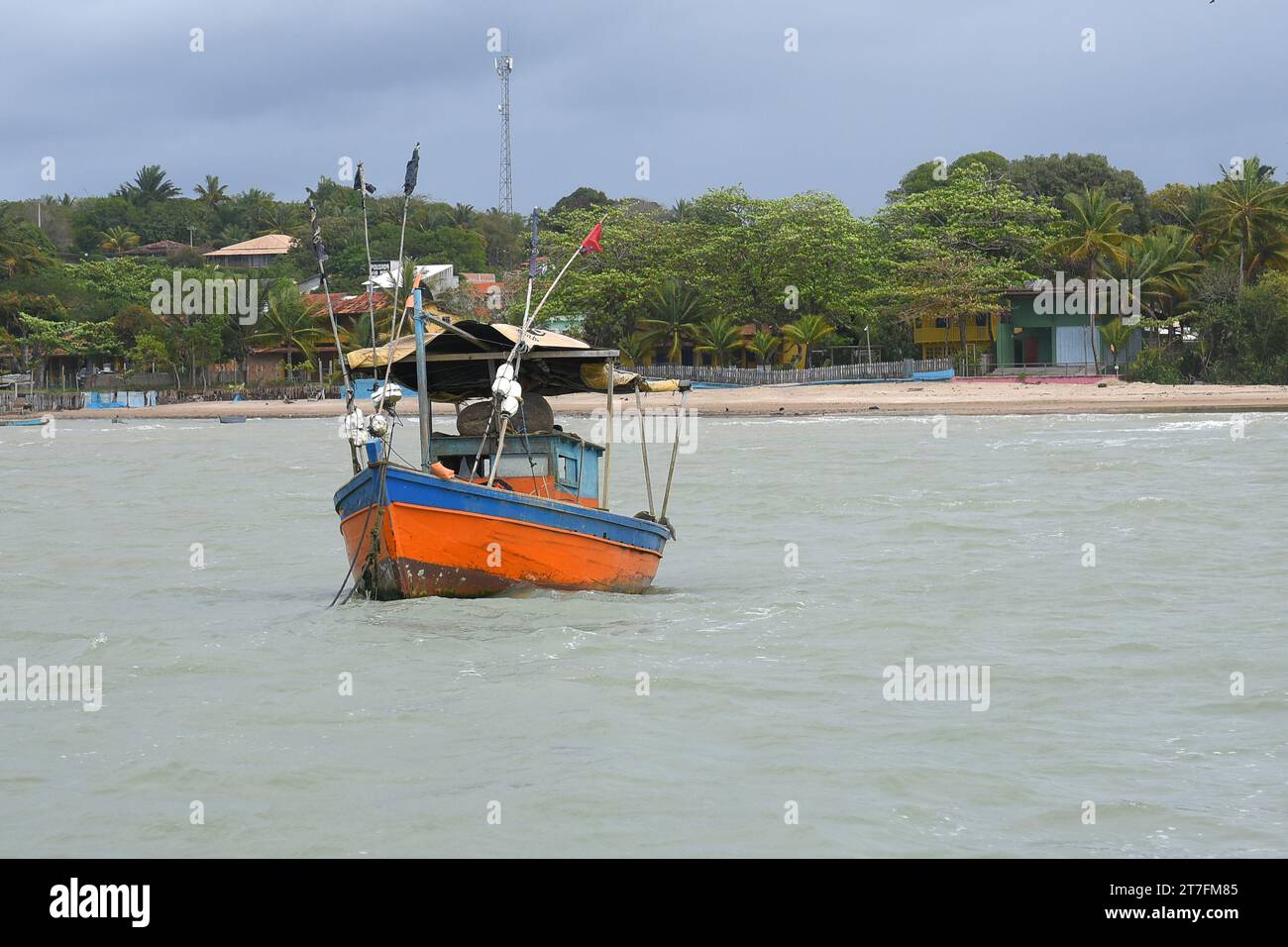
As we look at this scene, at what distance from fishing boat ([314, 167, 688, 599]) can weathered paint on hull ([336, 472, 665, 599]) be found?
12 millimetres

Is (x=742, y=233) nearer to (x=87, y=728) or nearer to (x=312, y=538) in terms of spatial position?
(x=312, y=538)

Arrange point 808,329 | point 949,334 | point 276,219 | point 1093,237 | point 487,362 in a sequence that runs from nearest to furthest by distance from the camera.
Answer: point 487,362, point 1093,237, point 808,329, point 949,334, point 276,219

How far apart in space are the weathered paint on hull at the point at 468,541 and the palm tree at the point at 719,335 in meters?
48.4

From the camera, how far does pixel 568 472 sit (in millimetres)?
15484

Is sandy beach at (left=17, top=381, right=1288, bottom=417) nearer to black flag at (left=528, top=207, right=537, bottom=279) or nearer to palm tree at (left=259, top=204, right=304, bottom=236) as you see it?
black flag at (left=528, top=207, right=537, bottom=279)

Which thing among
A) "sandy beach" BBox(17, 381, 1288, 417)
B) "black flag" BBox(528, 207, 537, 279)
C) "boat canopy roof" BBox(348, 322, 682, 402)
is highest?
"black flag" BBox(528, 207, 537, 279)

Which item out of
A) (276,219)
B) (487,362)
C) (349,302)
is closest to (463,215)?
(276,219)

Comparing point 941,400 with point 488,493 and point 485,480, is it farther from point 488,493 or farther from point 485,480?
point 488,493

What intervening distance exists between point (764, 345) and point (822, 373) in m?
2.97

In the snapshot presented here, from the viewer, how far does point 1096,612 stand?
14.0 meters

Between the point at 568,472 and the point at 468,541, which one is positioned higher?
the point at 568,472

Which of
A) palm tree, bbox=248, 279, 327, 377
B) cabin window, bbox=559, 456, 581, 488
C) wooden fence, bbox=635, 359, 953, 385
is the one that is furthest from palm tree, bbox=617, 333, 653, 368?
cabin window, bbox=559, 456, 581, 488

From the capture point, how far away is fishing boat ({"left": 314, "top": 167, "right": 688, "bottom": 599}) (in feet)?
43.1

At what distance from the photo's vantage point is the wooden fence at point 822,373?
59.9 meters
